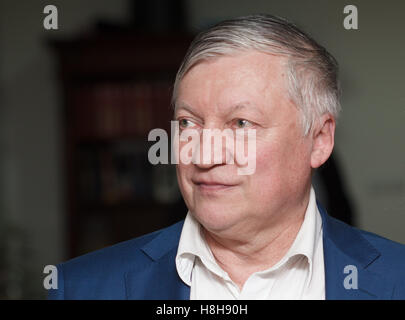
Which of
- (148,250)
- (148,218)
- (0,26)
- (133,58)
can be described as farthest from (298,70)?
(0,26)

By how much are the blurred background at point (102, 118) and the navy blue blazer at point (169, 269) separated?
1441 millimetres

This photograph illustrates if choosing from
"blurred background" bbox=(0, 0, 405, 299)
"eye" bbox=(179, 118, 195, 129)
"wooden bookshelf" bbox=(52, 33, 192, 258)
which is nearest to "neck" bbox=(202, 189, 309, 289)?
"eye" bbox=(179, 118, 195, 129)

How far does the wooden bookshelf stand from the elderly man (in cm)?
180

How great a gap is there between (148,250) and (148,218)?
6.40 feet

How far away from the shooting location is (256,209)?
3.30 feet

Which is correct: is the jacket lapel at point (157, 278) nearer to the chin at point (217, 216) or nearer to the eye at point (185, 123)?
the chin at point (217, 216)

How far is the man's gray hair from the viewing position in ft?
3.26

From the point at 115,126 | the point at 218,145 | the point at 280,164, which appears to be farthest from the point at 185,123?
the point at 115,126

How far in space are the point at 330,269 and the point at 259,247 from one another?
14 cm

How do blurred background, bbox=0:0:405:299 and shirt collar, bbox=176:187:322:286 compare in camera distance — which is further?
blurred background, bbox=0:0:405:299

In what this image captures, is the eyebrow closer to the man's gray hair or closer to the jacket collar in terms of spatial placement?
the man's gray hair

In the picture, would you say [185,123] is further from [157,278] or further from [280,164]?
[157,278]

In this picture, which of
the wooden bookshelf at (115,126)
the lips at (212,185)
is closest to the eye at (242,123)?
the lips at (212,185)

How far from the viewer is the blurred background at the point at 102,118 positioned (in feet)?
9.00
